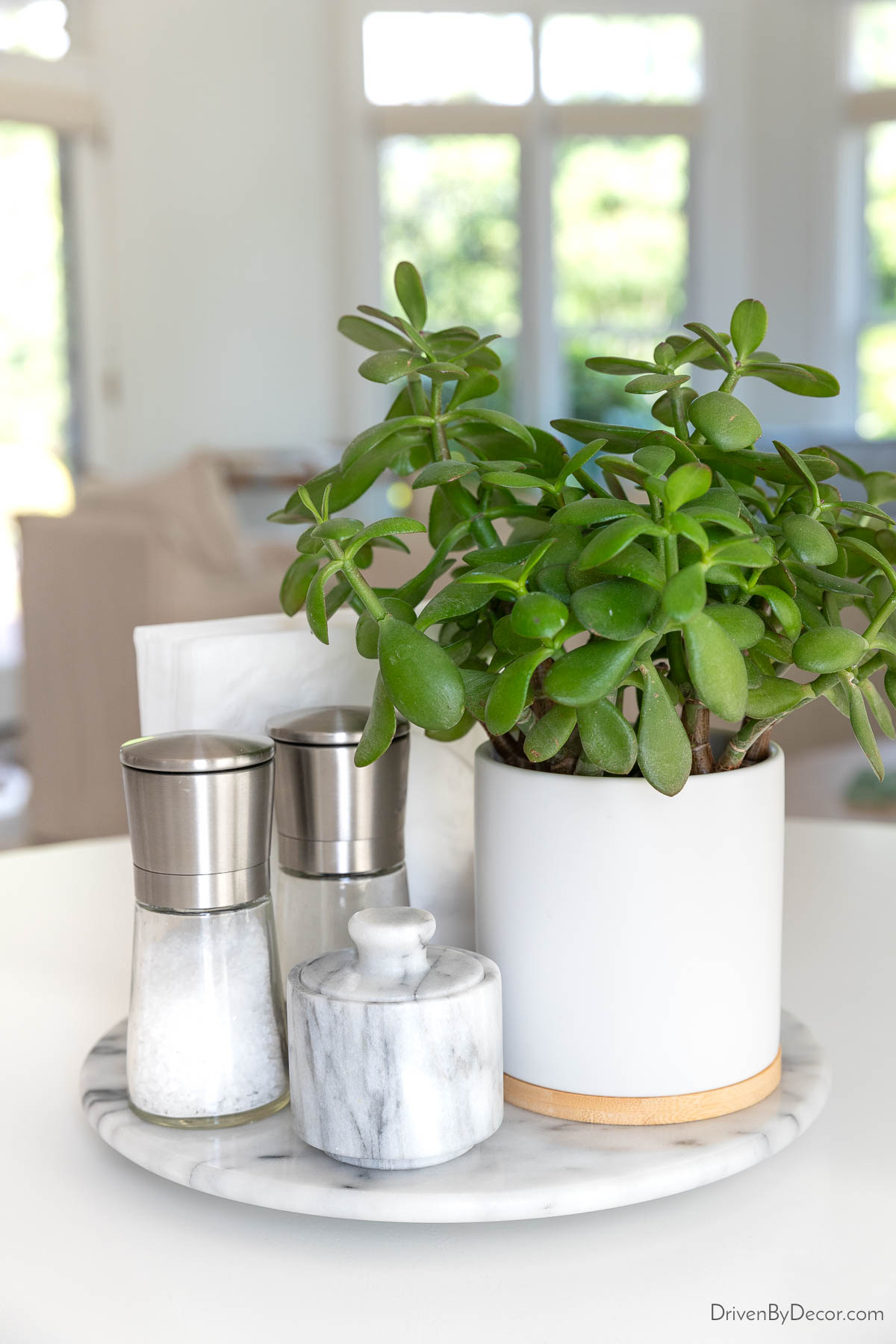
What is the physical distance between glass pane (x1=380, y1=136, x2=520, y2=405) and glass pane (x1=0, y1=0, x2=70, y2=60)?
1498 mm

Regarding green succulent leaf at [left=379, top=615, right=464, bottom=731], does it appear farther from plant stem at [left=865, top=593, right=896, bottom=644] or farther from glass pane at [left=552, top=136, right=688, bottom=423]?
glass pane at [left=552, top=136, right=688, bottom=423]

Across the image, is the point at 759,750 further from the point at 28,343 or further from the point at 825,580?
the point at 28,343

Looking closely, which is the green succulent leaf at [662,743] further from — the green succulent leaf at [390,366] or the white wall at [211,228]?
the white wall at [211,228]

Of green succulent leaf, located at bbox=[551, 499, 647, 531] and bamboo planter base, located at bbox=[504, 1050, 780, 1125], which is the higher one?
green succulent leaf, located at bbox=[551, 499, 647, 531]

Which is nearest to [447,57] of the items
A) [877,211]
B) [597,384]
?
[597,384]

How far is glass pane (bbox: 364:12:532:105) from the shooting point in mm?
5910

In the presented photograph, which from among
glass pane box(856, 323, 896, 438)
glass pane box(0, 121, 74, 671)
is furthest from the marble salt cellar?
glass pane box(856, 323, 896, 438)

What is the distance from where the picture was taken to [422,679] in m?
0.44

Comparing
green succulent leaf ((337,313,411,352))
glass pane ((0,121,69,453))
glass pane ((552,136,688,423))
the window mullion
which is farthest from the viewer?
glass pane ((552,136,688,423))

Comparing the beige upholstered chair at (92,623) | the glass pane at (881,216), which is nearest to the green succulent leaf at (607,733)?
the beige upholstered chair at (92,623)

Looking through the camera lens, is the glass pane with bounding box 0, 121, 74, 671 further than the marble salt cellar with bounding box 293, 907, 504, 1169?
Yes

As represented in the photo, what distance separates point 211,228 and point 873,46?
3.06 metres

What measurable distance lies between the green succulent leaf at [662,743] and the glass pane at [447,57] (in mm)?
6082

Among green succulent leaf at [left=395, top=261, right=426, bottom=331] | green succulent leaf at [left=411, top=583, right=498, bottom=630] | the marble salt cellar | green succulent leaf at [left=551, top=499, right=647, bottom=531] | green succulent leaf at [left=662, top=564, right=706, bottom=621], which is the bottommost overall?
the marble salt cellar
